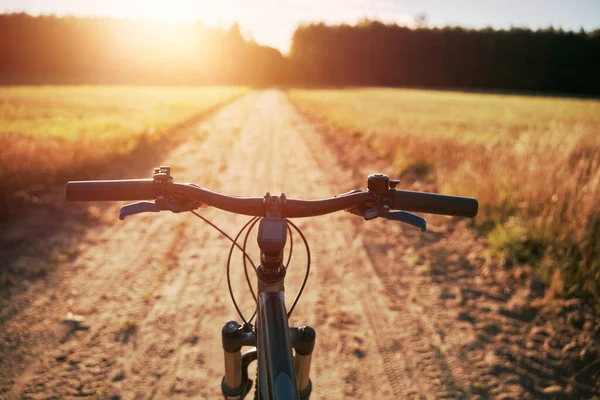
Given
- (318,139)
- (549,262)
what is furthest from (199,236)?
(318,139)

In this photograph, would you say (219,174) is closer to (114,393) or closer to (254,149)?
(254,149)

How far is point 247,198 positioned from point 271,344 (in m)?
0.49

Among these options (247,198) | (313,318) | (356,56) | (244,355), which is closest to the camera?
(247,198)

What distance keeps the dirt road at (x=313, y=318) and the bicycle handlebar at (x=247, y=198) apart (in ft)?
5.72

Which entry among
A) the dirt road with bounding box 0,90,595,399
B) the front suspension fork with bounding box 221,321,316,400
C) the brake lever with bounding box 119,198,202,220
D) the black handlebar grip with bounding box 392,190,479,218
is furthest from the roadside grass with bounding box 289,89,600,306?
the brake lever with bounding box 119,198,202,220

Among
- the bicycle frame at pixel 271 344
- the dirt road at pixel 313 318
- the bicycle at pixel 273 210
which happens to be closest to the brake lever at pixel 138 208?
the bicycle at pixel 273 210

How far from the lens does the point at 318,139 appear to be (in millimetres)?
11961

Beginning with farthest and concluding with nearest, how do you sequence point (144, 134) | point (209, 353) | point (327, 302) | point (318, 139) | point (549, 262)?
point (318, 139)
point (144, 134)
point (549, 262)
point (327, 302)
point (209, 353)

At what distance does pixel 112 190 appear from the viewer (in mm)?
1362

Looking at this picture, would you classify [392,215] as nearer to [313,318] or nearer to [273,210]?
[273,210]

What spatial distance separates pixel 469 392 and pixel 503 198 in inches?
141

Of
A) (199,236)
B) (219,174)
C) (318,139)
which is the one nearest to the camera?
(199,236)

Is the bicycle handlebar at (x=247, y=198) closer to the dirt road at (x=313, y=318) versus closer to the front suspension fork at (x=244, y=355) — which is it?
the front suspension fork at (x=244, y=355)

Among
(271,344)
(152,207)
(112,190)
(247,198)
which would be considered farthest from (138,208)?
(271,344)
